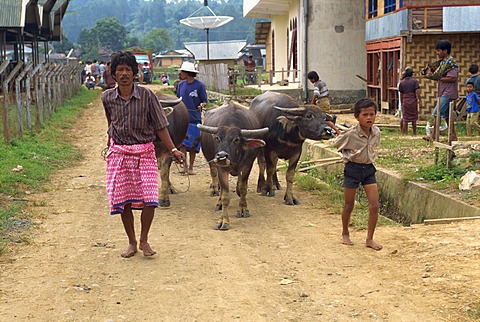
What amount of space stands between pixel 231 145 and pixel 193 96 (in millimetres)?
3002

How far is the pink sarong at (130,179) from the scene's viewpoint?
6586 millimetres

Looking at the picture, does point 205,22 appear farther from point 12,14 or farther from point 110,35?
point 110,35

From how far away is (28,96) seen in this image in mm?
16266

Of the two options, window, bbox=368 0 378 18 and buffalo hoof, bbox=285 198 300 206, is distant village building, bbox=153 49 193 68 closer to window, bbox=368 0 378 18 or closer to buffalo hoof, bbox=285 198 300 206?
window, bbox=368 0 378 18

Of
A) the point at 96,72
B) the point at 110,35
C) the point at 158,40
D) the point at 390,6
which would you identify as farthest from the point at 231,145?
the point at 158,40

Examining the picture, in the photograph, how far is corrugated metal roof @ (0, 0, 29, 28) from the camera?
79.7 ft

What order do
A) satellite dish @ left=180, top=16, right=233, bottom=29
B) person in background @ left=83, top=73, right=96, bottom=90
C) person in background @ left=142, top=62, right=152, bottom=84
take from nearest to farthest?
satellite dish @ left=180, top=16, right=233, bottom=29, person in background @ left=83, top=73, right=96, bottom=90, person in background @ left=142, top=62, right=152, bottom=84

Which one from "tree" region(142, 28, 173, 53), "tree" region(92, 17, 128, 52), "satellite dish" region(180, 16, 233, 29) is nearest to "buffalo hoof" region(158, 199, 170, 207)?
"satellite dish" region(180, 16, 233, 29)

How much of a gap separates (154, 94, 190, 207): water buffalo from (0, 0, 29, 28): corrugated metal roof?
15511 mm

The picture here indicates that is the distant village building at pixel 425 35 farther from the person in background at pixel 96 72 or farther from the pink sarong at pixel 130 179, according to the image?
the person in background at pixel 96 72

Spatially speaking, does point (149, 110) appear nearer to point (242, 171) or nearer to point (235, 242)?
point (235, 242)

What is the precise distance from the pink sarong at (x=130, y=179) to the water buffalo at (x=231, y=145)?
1611 millimetres

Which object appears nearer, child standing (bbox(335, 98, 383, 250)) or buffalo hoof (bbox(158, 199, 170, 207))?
child standing (bbox(335, 98, 383, 250))

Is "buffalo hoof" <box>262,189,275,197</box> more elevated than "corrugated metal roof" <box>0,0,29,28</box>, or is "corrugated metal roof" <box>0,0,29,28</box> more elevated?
"corrugated metal roof" <box>0,0,29,28</box>
